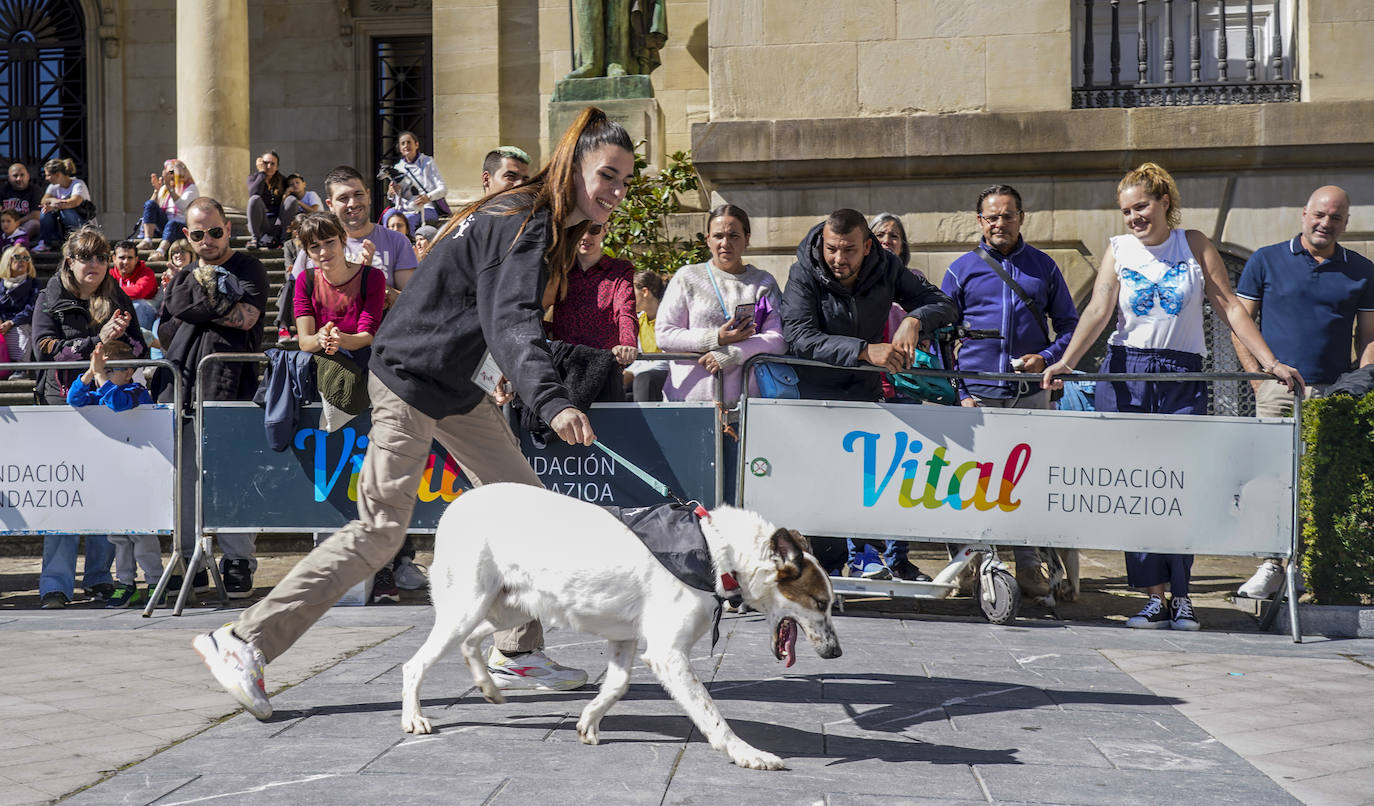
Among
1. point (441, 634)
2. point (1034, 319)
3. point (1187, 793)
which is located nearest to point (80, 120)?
point (1034, 319)

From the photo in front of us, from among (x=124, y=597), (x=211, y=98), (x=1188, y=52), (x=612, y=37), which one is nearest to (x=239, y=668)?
(x=124, y=597)

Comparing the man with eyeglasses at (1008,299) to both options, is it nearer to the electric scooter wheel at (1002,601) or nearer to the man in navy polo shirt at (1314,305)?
the electric scooter wheel at (1002,601)

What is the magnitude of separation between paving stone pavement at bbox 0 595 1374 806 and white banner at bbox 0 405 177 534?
114 centimetres

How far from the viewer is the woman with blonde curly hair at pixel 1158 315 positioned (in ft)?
24.6

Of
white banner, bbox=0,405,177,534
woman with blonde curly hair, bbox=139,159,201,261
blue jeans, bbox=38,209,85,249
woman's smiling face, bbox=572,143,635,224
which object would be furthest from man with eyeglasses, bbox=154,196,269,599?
blue jeans, bbox=38,209,85,249

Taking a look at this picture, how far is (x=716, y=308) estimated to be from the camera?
803cm

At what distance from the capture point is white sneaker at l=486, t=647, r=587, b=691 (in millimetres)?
5352

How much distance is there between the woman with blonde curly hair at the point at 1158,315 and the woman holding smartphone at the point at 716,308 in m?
1.62

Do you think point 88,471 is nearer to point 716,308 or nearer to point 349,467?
point 349,467

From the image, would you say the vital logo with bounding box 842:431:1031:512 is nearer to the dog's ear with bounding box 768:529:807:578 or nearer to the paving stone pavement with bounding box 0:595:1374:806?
the paving stone pavement with bounding box 0:595:1374:806

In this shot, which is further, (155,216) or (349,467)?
(155,216)

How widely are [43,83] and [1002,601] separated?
22300mm

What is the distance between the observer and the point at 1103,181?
11.4 m

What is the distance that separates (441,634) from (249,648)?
77 cm
